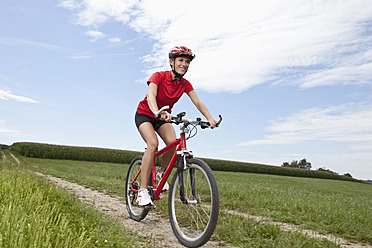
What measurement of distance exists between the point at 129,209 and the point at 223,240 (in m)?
2.32

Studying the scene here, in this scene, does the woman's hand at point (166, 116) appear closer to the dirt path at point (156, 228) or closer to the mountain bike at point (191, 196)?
the mountain bike at point (191, 196)

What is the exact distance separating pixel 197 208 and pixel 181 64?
2220 millimetres

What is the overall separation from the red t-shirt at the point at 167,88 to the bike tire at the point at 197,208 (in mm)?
1341

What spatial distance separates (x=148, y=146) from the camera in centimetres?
504

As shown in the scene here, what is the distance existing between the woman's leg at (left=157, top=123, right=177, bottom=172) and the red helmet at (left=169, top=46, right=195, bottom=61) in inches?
48.9

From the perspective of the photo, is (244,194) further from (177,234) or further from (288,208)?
(177,234)

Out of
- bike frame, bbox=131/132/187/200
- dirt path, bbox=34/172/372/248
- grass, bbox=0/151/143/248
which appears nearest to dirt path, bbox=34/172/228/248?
dirt path, bbox=34/172/372/248

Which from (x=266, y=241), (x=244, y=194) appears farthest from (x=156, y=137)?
(x=244, y=194)

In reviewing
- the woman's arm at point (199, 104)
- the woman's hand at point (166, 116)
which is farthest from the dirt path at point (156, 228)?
the woman's arm at point (199, 104)

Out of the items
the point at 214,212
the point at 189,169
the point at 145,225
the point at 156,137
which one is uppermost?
the point at 156,137

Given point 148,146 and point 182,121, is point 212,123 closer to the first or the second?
point 182,121

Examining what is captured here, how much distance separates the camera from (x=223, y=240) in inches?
177

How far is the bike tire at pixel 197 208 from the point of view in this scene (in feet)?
12.3

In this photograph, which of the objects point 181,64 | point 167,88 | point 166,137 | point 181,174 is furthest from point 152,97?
point 181,174
